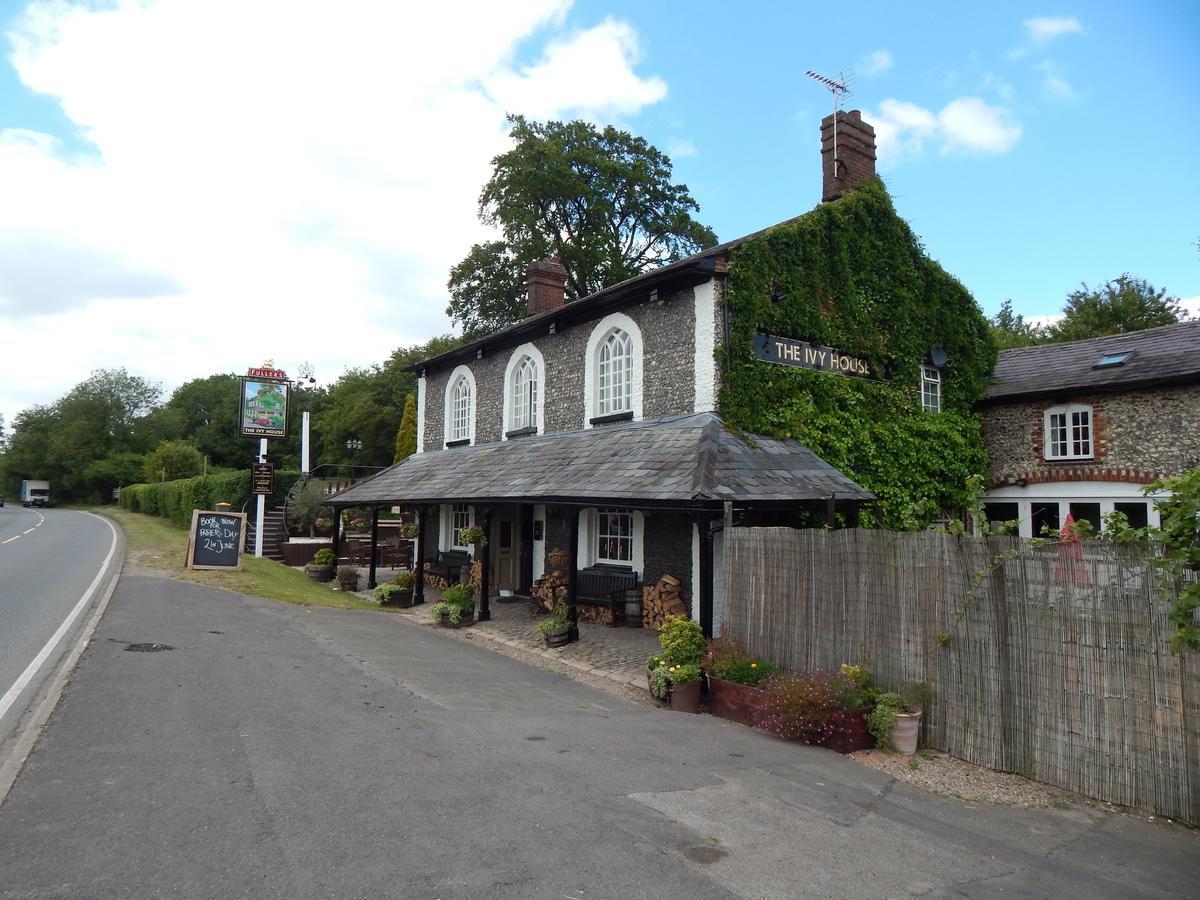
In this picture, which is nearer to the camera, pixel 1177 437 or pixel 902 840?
pixel 902 840

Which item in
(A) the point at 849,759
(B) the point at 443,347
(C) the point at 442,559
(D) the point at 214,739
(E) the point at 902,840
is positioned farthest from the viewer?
(B) the point at 443,347

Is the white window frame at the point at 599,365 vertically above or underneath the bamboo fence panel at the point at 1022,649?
above

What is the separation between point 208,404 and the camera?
272 ft

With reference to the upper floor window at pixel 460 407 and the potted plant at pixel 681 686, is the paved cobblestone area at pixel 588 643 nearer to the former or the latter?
the potted plant at pixel 681 686

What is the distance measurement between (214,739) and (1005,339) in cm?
4471

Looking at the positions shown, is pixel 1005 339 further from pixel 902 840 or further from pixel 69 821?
pixel 69 821

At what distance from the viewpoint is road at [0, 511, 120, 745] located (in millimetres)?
7977

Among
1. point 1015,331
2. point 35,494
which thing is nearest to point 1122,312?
point 1015,331

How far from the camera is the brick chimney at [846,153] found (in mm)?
16562

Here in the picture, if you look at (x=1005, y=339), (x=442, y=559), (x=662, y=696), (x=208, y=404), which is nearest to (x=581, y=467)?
(x=662, y=696)

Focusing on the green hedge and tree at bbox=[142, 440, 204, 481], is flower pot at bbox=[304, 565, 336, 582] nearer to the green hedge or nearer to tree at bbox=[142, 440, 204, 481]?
the green hedge

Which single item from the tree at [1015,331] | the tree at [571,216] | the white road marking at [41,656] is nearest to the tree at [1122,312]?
the tree at [1015,331]

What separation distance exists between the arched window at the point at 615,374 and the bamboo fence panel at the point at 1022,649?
23.2ft

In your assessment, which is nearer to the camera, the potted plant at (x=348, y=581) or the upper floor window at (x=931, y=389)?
the upper floor window at (x=931, y=389)
